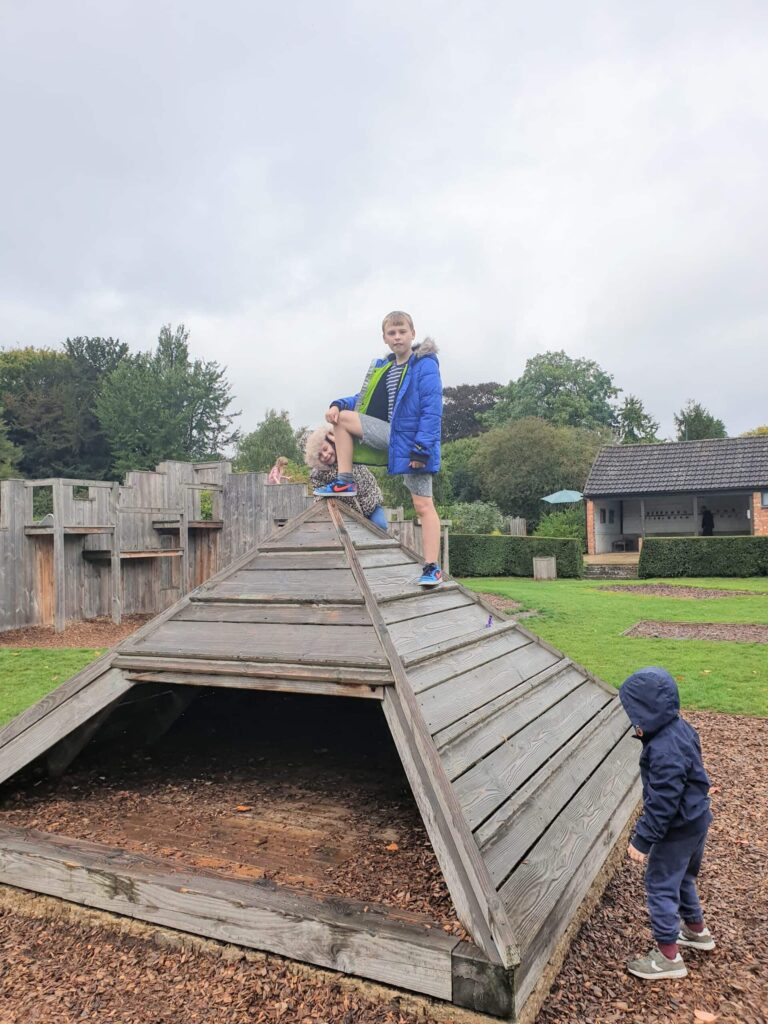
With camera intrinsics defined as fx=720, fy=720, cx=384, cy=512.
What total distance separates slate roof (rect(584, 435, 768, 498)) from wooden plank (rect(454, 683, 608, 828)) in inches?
1064

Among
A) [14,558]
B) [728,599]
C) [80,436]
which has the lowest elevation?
[728,599]

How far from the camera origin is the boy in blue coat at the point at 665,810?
2928mm

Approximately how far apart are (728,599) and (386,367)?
572 inches

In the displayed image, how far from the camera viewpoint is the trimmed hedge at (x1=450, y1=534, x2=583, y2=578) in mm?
23406

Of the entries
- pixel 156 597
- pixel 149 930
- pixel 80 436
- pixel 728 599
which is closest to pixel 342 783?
pixel 149 930

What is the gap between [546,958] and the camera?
280 cm

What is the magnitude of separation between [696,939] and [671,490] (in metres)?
29.2

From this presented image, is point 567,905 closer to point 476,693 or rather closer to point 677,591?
point 476,693

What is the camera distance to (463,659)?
4.17 metres

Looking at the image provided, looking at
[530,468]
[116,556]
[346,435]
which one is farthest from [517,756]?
[530,468]

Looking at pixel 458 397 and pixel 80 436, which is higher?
pixel 458 397

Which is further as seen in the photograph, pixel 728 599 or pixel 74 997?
pixel 728 599

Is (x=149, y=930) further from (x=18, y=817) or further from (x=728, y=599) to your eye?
(x=728, y=599)

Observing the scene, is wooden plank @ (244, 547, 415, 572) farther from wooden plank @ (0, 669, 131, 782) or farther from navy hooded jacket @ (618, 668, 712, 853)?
navy hooded jacket @ (618, 668, 712, 853)
